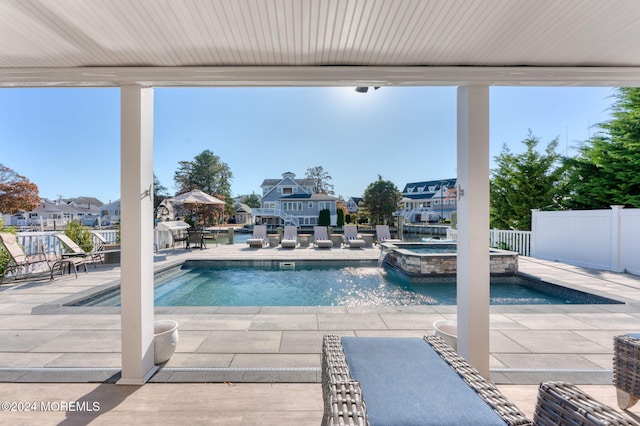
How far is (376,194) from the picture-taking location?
27.7 m

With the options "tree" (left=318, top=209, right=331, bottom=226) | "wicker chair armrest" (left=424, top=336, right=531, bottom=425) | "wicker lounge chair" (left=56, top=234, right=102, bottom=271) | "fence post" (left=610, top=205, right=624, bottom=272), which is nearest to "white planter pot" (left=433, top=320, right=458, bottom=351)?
"wicker chair armrest" (left=424, top=336, right=531, bottom=425)

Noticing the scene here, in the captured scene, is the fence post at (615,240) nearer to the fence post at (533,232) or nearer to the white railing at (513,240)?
the fence post at (533,232)

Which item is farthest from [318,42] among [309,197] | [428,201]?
[428,201]

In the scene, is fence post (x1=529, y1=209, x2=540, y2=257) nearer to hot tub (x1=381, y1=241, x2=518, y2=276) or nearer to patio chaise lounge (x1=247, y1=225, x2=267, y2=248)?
hot tub (x1=381, y1=241, x2=518, y2=276)

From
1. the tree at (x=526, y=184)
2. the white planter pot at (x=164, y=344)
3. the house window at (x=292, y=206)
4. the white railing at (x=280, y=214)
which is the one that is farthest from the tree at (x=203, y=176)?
the white planter pot at (x=164, y=344)

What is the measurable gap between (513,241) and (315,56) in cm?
1077

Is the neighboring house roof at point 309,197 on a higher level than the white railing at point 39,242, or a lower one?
higher

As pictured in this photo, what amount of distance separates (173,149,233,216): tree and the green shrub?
83.9 feet

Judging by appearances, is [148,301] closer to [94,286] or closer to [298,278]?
[94,286]

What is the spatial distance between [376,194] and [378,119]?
26.2 feet

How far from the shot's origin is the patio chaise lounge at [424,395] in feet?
3.84

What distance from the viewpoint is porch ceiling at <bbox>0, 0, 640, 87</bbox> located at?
74.0 inches

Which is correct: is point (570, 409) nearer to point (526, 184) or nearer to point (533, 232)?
point (533, 232)

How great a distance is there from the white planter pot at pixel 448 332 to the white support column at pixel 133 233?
9.73ft
